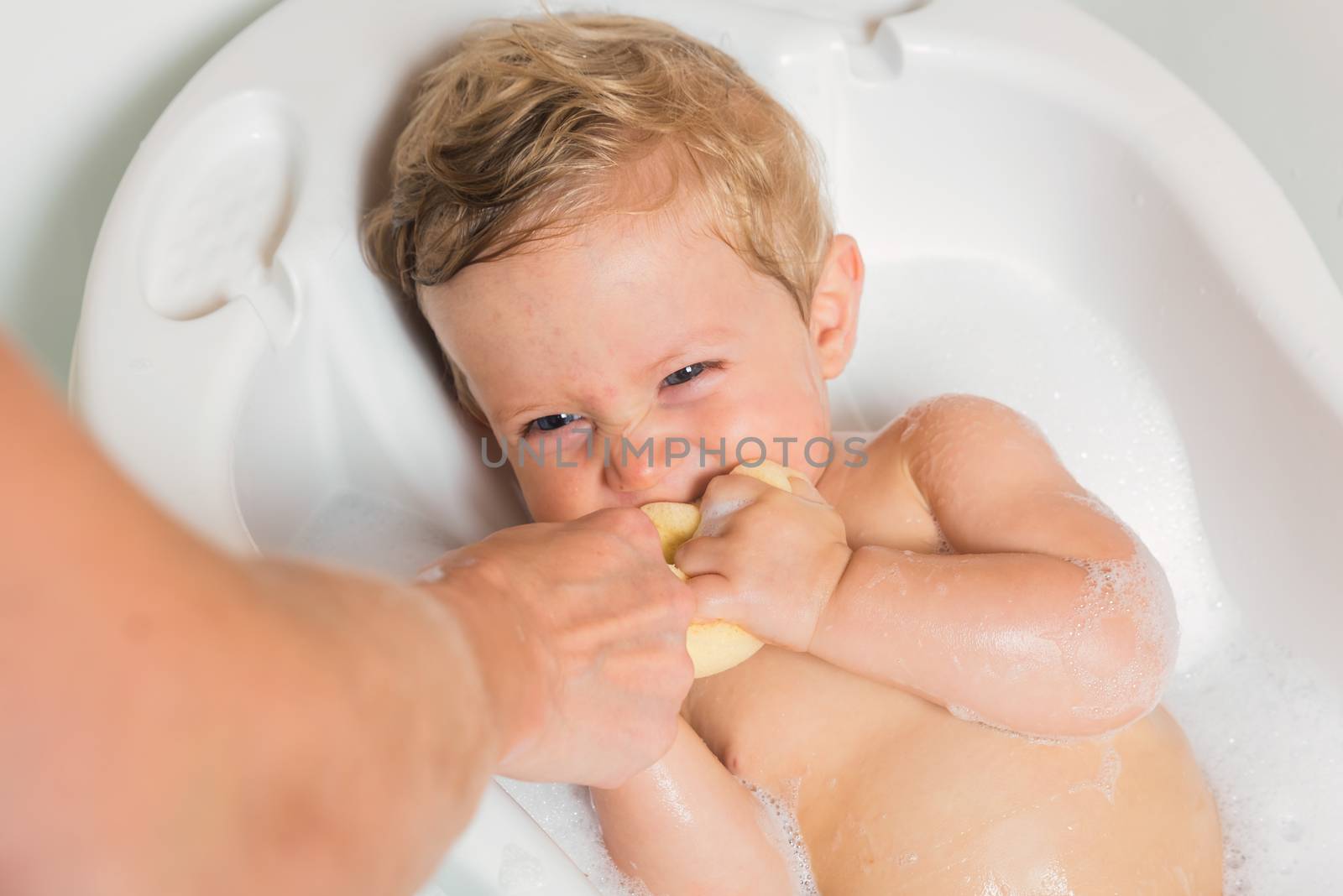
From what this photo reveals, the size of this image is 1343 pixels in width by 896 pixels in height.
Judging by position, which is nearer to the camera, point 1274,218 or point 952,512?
point 952,512

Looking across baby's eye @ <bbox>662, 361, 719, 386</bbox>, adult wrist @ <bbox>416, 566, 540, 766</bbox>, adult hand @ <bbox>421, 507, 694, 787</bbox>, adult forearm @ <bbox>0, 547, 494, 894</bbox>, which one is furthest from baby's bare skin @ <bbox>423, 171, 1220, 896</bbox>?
adult forearm @ <bbox>0, 547, 494, 894</bbox>

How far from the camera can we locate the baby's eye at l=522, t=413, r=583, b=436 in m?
0.97

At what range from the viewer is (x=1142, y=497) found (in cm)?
123

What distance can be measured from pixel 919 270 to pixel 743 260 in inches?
17.5

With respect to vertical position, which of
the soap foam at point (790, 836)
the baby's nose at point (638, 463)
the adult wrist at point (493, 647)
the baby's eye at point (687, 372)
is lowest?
the soap foam at point (790, 836)

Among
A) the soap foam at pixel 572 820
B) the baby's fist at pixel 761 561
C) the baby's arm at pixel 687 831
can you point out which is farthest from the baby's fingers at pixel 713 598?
the soap foam at pixel 572 820

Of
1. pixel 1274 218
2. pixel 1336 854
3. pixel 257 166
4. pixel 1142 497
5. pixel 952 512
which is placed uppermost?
pixel 257 166

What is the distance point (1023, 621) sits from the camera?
87cm

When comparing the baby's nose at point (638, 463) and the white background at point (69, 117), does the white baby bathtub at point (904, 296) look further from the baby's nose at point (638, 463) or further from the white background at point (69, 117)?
the baby's nose at point (638, 463)

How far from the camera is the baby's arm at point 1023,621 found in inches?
34.4

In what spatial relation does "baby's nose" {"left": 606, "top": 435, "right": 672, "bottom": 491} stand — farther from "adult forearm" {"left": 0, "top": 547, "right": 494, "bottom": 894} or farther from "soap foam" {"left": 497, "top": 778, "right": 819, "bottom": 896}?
"adult forearm" {"left": 0, "top": 547, "right": 494, "bottom": 894}

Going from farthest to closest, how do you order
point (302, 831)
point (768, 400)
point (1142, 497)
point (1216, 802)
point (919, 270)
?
point (919, 270), point (1142, 497), point (1216, 802), point (768, 400), point (302, 831)

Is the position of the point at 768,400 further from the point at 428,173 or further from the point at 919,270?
the point at 919,270

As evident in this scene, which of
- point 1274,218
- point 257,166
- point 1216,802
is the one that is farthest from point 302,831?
point 1274,218
